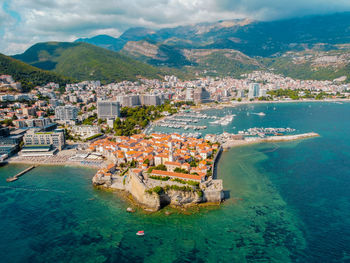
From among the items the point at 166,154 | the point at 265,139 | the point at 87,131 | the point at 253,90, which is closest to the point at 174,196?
the point at 166,154

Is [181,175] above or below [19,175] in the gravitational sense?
above

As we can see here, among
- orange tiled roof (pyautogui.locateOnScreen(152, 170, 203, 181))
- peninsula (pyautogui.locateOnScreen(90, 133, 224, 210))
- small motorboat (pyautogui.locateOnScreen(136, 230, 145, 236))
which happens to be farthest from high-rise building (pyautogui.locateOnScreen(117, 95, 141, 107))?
small motorboat (pyautogui.locateOnScreen(136, 230, 145, 236))

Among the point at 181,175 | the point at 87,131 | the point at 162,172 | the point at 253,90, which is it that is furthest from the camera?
the point at 253,90

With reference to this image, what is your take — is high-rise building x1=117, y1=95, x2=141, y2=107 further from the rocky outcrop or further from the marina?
the rocky outcrop

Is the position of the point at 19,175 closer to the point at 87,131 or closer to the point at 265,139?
the point at 87,131

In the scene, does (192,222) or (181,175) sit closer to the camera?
(192,222)

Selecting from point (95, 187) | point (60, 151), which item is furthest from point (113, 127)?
point (95, 187)

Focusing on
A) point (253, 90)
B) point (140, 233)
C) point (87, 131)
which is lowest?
point (140, 233)

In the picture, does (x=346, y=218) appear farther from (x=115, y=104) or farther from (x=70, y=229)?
(x=115, y=104)
